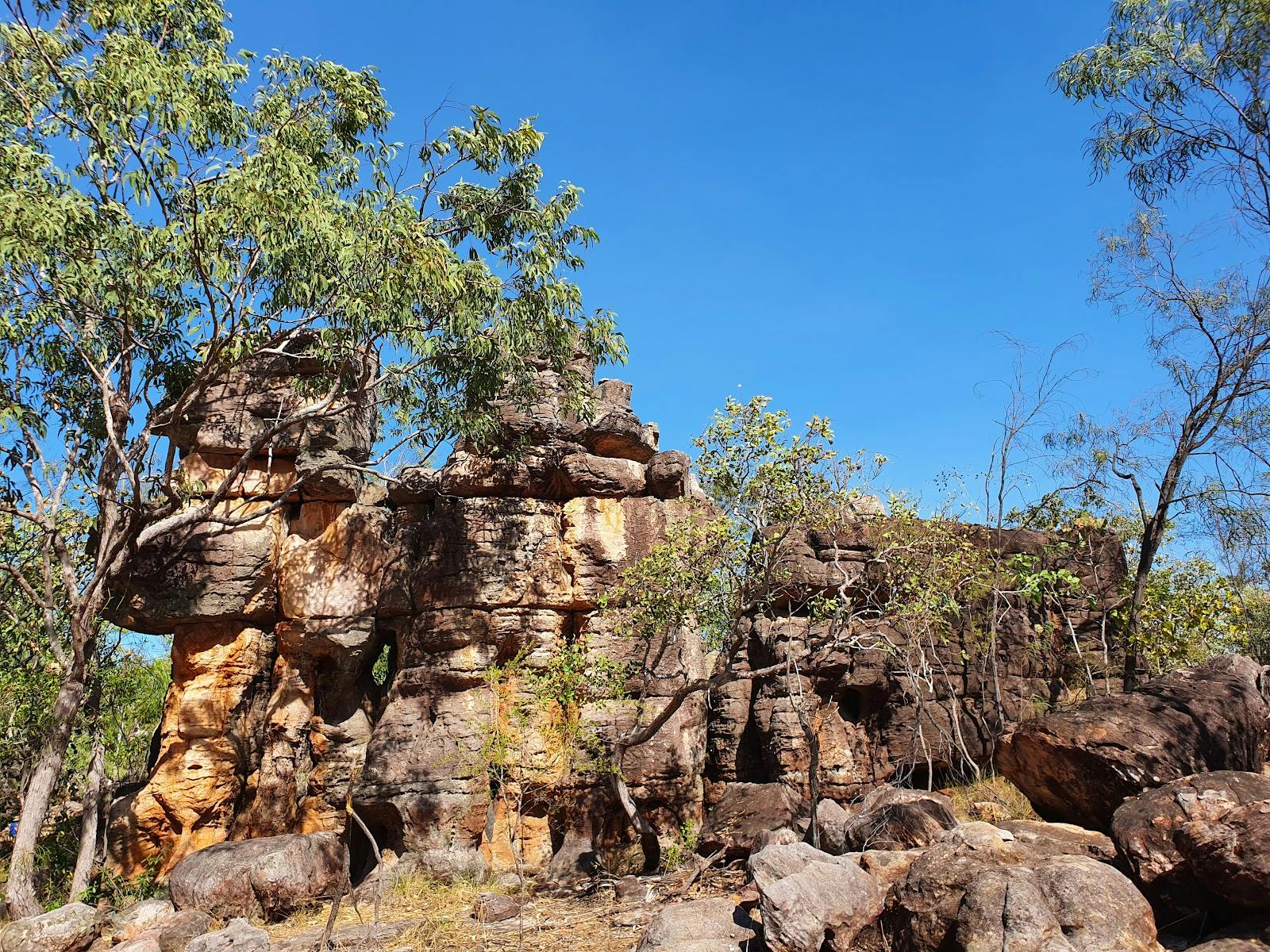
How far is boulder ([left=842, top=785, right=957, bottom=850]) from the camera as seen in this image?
33.6 ft

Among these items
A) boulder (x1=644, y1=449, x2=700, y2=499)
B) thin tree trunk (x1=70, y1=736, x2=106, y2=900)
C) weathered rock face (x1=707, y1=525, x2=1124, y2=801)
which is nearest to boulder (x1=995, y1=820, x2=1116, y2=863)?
weathered rock face (x1=707, y1=525, x2=1124, y2=801)

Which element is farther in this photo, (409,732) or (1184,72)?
(409,732)

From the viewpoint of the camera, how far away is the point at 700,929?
9.07m

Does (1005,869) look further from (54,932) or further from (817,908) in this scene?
(54,932)

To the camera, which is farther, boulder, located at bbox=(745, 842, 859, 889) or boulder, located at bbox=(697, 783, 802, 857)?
boulder, located at bbox=(697, 783, 802, 857)

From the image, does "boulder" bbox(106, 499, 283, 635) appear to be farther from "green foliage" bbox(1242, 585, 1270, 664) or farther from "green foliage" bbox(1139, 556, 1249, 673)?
"green foliage" bbox(1242, 585, 1270, 664)

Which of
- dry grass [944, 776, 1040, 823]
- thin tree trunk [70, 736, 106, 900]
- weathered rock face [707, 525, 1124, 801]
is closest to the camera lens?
dry grass [944, 776, 1040, 823]

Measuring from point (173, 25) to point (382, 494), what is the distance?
812cm

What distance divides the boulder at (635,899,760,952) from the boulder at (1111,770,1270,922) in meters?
3.69

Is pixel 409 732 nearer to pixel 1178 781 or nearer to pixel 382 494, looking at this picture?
pixel 382 494

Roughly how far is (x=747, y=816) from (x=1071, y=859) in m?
5.73

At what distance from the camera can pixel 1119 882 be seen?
7453 millimetres

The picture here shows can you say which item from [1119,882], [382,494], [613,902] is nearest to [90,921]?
[613,902]

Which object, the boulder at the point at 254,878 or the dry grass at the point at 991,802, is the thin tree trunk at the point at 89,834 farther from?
the dry grass at the point at 991,802
